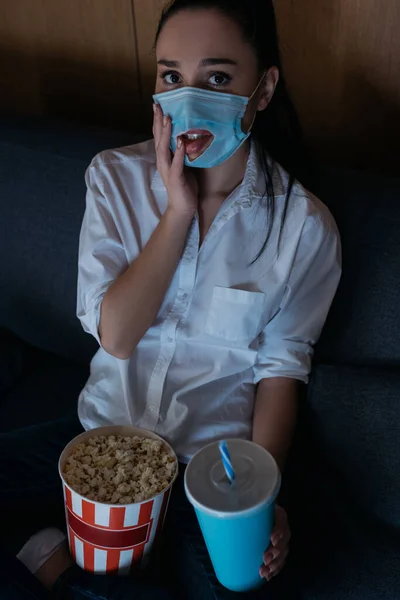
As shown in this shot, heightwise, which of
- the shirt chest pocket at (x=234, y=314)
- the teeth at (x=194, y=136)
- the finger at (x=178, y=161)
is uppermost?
the teeth at (x=194, y=136)

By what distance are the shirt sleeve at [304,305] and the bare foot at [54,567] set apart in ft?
1.61

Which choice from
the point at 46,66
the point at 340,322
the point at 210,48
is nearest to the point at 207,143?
the point at 210,48

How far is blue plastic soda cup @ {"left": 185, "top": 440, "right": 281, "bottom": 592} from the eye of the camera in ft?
2.95

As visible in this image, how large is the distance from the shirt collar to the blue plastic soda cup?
0.50m

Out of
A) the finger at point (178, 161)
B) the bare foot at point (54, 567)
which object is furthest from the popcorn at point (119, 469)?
the finger at point (178, 161)

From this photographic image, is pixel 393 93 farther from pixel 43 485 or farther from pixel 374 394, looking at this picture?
pixel 43 485

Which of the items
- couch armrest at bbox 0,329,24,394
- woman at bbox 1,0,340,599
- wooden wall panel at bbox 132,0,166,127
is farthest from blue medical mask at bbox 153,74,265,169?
couch armrest at bbox 0,329,24,394

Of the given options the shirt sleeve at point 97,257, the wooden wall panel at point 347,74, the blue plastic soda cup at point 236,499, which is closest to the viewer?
the blue plastic soda cup at point 236,499

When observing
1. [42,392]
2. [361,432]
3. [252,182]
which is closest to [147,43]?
[252,182]

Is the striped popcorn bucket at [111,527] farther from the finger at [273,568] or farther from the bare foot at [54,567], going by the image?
the finger at [273,568]

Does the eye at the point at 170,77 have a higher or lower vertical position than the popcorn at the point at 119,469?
higher

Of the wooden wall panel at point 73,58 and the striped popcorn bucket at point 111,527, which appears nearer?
the striped popcorn bucket at point 111,527

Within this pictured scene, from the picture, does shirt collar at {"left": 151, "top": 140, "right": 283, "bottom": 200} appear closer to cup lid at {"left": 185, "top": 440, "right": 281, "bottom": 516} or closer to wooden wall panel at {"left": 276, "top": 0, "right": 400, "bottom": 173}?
wooden wall panel at {"left": 276, "top": 0, "right": 400, "bottom": 173}

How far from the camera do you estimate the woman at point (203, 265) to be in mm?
1164
